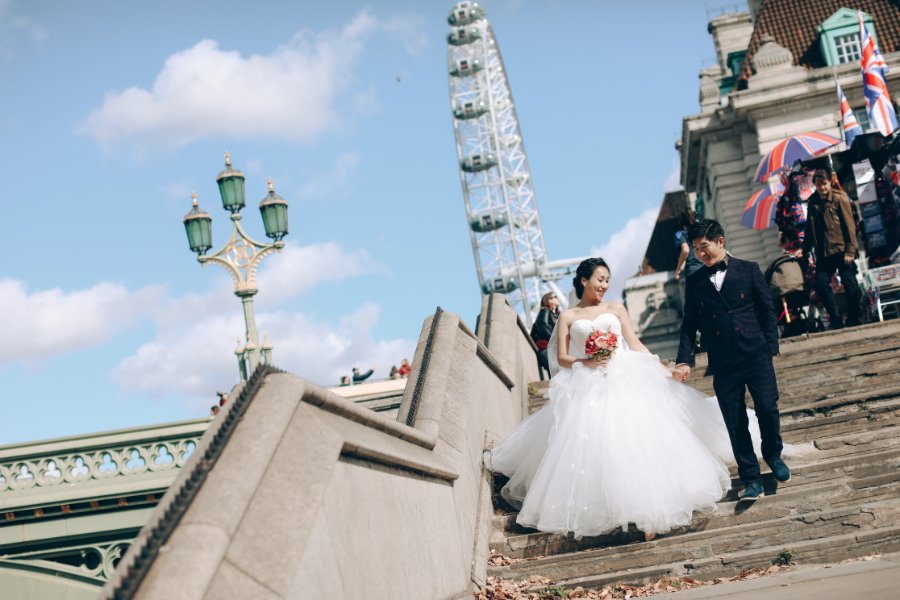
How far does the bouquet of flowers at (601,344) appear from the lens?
7.96 meters

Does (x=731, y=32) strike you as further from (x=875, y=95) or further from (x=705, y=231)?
(x=705, y=231)

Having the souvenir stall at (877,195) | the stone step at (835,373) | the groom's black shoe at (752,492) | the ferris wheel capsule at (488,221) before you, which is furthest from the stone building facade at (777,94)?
the groom's black shoe at (752,492)

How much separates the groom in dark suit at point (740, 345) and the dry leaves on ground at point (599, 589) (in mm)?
845

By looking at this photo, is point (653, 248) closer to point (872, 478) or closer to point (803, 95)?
point (803, 95)

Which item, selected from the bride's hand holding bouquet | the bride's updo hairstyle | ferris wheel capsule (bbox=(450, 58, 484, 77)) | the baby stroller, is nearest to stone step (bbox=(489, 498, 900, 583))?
the bride's hand holding bouquet

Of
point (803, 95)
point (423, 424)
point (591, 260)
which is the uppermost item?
point (803, 95)

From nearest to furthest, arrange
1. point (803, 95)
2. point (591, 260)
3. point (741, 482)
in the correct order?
point (741, 482)
point (591, 260)
point (803, 95)

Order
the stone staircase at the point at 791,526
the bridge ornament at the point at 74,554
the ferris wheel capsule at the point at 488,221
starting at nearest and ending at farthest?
the stone staircase at the point at 791,526
the bridge ornament at the point at 74,554
the ferris wheel capsule at the point at 488,221

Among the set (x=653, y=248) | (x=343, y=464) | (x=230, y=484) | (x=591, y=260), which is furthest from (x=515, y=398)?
(x=653, y=248)

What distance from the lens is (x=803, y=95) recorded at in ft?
125

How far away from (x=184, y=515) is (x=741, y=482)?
479 cm

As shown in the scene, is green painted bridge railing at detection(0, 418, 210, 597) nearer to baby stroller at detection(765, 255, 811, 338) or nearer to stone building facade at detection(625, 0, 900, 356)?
baby stroller at detection(765, 255, 811, 338)

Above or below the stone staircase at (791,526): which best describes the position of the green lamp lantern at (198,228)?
above

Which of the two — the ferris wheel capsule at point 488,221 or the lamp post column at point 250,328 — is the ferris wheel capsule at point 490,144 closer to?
the ferris wheel capsule at point 488,221
